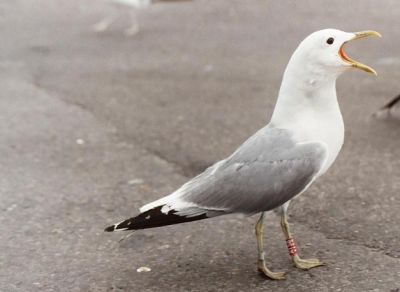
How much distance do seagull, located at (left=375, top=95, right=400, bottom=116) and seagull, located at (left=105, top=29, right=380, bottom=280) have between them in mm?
2322

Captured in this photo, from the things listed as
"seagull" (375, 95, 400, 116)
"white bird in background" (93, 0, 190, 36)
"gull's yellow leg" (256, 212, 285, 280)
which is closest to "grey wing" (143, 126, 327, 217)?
"gull's yellow leg" (256, 212, 285, 280)

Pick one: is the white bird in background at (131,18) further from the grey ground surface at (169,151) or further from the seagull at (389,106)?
the seagull at (389,106)

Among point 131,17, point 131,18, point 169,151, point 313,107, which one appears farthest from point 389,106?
point 131,18

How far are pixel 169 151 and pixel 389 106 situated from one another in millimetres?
1740

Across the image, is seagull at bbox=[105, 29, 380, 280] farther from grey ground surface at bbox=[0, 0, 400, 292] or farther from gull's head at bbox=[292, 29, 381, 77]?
grey ground surface at bbox=[0, 0, 400, 292]

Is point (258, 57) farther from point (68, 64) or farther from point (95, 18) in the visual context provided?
point (95, 18)

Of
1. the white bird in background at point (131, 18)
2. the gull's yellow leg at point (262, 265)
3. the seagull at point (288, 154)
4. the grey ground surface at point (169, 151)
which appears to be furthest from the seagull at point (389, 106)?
the white bird in background at point (131, 18)

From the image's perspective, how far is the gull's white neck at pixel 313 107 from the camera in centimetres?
279

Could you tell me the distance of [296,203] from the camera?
147 inches

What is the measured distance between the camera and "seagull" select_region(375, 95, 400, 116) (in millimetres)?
5012

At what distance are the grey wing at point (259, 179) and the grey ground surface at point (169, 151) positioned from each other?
14.8 inches

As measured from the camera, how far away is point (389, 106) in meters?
5.05

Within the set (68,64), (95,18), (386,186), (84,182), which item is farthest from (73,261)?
(95,18)

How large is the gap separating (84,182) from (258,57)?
350 centimetres
